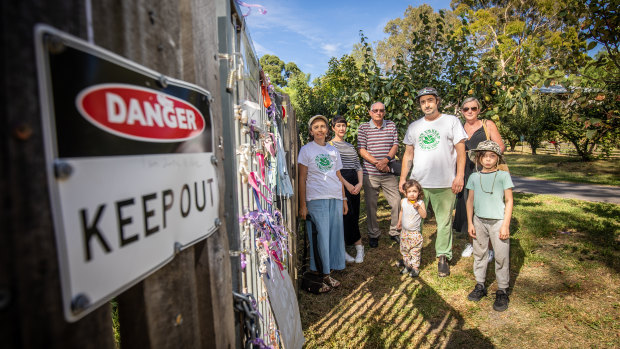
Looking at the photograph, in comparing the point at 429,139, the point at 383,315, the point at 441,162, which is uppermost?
the point at 429,139

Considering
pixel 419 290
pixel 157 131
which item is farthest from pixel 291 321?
pixel 419 290

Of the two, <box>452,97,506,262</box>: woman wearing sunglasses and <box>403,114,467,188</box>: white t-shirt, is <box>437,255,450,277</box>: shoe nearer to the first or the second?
<box>452,97,506,262</box>: woman wearing sunglasses

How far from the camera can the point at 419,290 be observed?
145 inches

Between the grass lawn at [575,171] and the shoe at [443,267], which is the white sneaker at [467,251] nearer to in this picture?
the shoe at [443,267]

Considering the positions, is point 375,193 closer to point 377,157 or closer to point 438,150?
point 377,157

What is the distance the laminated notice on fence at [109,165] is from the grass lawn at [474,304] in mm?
2516

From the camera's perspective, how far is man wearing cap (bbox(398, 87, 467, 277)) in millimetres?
3885

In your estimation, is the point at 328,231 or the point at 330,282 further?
the point at 330,282

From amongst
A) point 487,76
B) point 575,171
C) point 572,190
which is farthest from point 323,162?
point 575,171

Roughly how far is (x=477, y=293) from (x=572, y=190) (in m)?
9.22

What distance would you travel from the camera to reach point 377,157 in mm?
4906

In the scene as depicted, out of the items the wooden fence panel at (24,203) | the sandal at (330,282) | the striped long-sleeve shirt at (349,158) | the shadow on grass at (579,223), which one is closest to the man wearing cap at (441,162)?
the striped long-sleeve shirt at (349,158)

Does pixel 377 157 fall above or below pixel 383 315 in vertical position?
above

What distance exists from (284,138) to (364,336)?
2.11 metres
